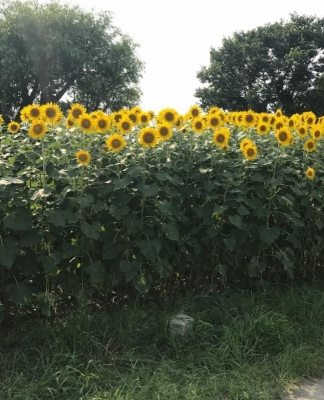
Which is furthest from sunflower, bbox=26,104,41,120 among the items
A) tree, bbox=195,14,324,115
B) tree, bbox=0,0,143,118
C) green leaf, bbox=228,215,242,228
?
tree, bbox=195,14,324,115

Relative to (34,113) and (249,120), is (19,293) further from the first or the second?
(249,120)

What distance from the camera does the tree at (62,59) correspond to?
2539 centimetres

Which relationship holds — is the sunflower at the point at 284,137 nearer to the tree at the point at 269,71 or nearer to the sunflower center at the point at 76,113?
the sunflower center at the point at 76,113

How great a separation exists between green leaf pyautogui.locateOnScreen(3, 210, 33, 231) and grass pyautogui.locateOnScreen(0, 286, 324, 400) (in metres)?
0.62

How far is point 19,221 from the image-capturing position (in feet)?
9.50

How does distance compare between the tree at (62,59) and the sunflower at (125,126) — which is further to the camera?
the tree at (62,59)

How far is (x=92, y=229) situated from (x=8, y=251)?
48 cm

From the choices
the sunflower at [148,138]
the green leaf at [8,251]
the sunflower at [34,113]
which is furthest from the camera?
the sunflower at [148,138]

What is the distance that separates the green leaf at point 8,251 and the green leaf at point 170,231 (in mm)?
872

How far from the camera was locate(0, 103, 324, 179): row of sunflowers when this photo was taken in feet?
10.6

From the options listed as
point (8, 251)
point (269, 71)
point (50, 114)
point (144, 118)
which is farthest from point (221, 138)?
point (269, 71)

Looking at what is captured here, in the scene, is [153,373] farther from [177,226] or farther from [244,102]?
[244,102]

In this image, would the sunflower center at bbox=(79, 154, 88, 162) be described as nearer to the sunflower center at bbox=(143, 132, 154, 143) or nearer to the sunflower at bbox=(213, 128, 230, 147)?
the sunflower center at bbox=(143, 132, 154, 143)

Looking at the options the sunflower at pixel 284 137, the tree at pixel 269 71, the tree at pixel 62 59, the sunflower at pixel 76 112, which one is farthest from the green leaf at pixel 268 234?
the tree at pixel 269 71
